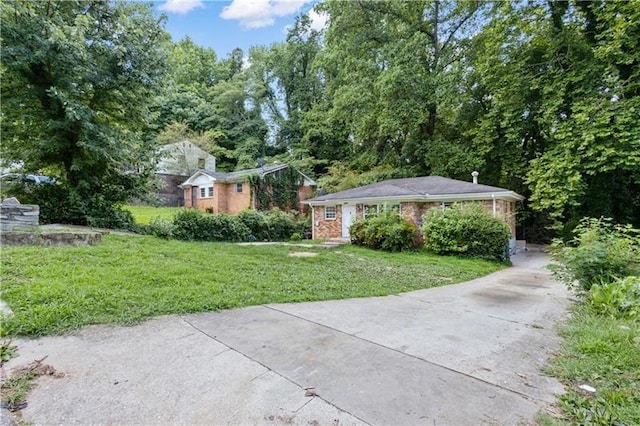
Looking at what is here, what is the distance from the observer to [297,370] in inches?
106

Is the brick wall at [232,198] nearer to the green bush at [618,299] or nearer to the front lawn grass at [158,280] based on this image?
the front lawn grass at [158,280]

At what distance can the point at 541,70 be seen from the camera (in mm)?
13891

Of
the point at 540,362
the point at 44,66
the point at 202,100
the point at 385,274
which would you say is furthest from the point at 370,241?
the point at 202,100

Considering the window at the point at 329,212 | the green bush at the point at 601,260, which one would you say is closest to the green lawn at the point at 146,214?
the window at the point at 329,212

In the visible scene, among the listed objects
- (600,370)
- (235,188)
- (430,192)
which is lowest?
(600,370)

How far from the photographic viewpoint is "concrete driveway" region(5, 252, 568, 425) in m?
2.13

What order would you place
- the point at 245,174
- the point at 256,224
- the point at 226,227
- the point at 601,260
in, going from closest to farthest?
1. the point at 601,260
2. the point at 226,227
3. the point at 256,224
4. the point at 245,174

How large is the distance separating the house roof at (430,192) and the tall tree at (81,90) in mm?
8743

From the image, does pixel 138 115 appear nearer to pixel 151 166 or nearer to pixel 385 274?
pixel 151 166

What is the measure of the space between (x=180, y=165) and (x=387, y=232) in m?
21.2

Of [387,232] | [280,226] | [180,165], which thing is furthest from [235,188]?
[387,232]

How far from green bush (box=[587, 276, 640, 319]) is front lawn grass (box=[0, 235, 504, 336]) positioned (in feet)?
9.35

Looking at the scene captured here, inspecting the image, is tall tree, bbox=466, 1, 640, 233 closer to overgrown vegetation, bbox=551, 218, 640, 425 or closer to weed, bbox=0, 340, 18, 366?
overgrown vegetation, bbox=551, 218, 640, 425

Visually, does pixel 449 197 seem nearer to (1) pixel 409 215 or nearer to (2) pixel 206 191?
(1) pixel 409 215
